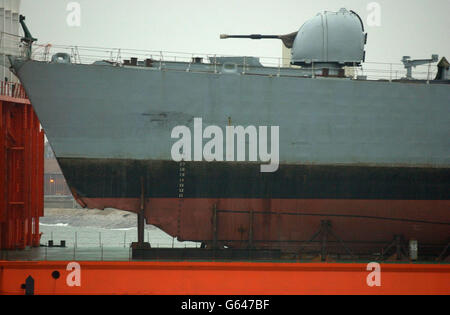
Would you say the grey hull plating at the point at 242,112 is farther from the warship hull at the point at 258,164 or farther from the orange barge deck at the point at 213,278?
the orange barge deck at the point at 213,278

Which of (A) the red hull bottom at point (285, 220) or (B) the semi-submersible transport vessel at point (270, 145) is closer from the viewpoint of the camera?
(B) the semi-submersible transport vessel at point (270, 145)

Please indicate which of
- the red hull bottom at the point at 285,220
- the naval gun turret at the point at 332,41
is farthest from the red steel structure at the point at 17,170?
the naval gun turret at the point at 332,41

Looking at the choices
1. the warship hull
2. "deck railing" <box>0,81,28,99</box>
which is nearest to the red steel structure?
"deck railing" <box>0,81,28,99</box>

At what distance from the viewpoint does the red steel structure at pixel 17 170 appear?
24.4 meters

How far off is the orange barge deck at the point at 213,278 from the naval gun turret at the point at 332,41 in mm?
7178

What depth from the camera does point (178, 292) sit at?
72.8ft

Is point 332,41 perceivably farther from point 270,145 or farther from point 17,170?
point 17,170

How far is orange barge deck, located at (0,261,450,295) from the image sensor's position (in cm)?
2203

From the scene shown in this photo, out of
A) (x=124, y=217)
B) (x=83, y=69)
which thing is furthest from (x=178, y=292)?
(x=124, y=217)

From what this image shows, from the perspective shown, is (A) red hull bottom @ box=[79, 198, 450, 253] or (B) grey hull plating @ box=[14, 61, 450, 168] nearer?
(B) grey hull plating @ box=[14, 61, 450, 168]

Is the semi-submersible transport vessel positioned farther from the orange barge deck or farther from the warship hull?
the orange barge deck

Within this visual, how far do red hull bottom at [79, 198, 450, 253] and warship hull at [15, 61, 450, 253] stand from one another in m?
0.03

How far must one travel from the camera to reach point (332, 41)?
82.9 feet

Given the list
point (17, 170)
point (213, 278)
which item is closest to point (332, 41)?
point (213, 278)
